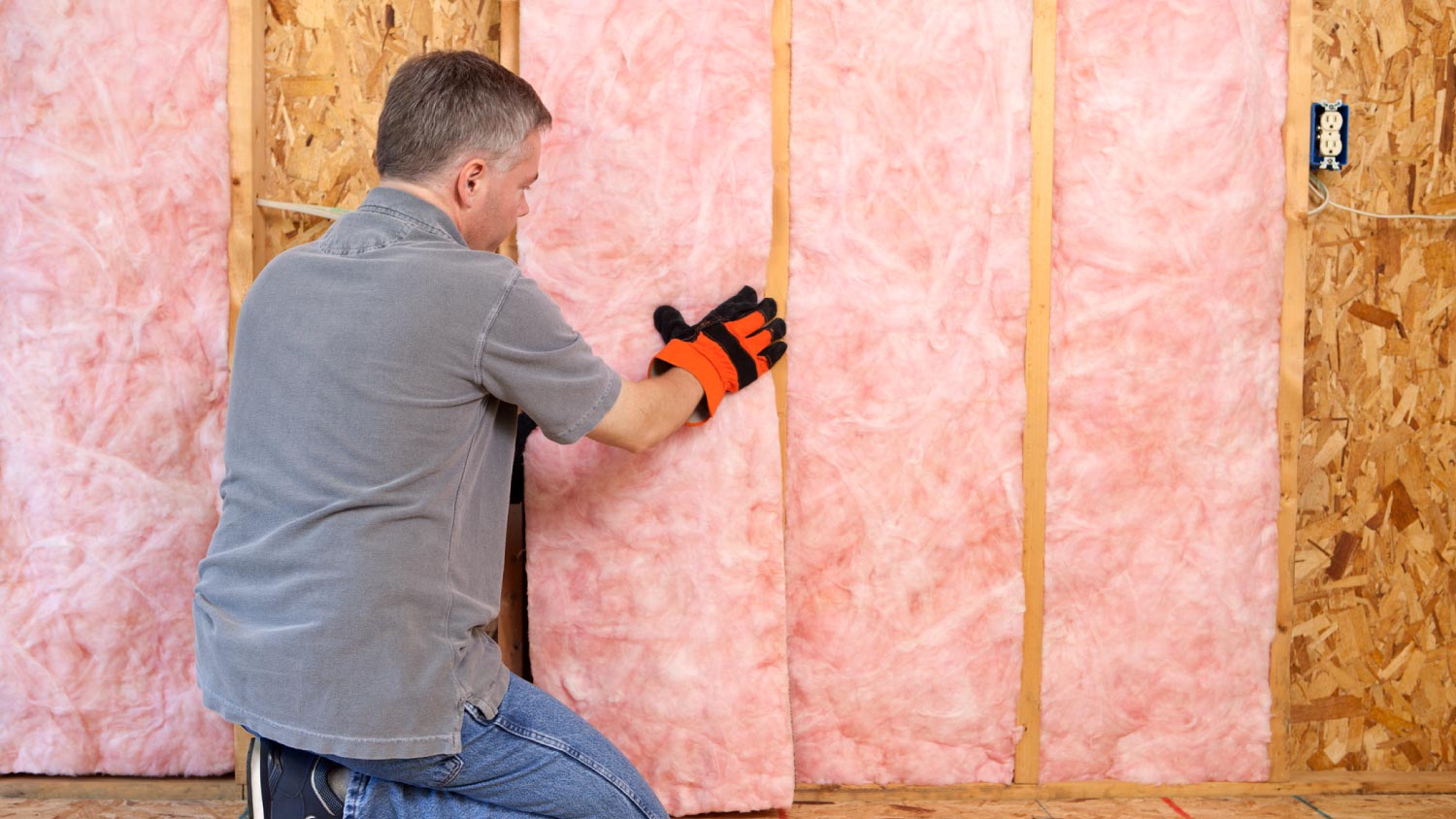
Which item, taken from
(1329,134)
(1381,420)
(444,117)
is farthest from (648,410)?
(1381,420)

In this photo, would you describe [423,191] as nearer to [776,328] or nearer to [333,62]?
[776,328]

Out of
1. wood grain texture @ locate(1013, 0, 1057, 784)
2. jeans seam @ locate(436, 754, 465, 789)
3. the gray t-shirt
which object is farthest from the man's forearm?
wood grain texture @ locate(1013, 0, 1057, 784)

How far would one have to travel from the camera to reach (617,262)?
2139 mm

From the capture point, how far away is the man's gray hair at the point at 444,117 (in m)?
1.52

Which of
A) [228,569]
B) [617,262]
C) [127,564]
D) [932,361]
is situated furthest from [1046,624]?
[127,564]

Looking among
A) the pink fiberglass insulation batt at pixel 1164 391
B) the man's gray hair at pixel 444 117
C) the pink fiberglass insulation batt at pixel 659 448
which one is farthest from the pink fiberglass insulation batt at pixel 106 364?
the pink fiberglass insulation batt at pixel 1164 391

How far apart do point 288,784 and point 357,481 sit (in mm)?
472

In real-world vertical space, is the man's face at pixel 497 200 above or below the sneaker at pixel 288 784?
above

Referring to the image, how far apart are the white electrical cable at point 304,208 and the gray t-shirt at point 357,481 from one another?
85cm

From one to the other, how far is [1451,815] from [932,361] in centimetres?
165

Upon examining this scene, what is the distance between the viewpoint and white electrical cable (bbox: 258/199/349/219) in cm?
222

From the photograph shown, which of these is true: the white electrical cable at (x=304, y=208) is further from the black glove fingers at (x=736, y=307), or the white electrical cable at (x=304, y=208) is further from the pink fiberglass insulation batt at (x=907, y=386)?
the pink fiberglass insulation batt at (x=907, y=386)

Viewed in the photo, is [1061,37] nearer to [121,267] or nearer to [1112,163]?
[1112,163]

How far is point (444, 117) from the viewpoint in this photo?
1522 mm
